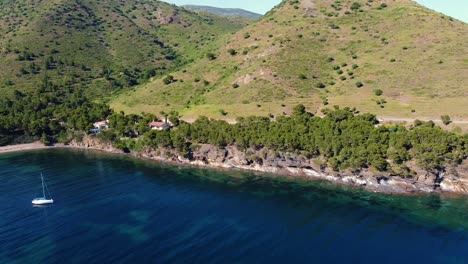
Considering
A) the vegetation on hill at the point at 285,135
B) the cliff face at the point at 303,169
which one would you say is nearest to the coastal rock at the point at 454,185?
the cliff face at the point at 303,169

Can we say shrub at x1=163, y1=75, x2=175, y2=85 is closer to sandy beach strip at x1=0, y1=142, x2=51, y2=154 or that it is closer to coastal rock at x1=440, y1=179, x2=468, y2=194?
sandy beach strip at x1=0, y1=142, x2=51, y2=154

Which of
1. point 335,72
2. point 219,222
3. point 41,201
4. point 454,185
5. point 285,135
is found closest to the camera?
point 219,222

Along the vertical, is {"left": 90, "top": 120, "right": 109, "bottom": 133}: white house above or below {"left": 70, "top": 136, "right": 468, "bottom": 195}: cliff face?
above

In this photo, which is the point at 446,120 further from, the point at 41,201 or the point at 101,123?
the point at 101,123

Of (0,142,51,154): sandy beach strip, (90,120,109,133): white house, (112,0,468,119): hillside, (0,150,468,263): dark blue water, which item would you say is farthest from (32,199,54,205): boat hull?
(112,0,468,119): hillside

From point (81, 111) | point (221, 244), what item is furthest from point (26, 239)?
point (81, 111)

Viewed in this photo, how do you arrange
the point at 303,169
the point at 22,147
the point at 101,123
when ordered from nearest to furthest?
the point at 303,169 < the point at 22,147 < the point at 101,123

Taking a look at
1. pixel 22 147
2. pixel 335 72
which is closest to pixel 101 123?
pixel 22 147
